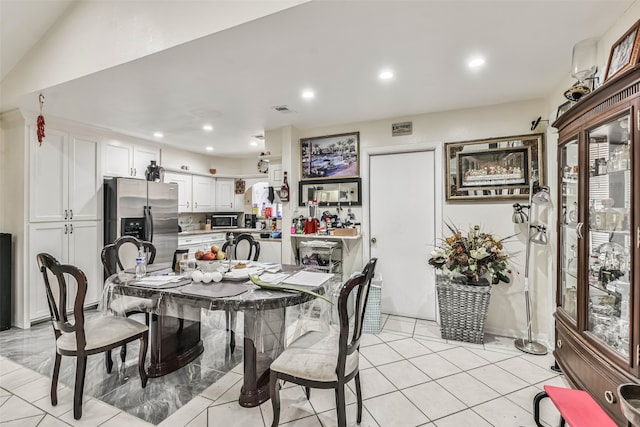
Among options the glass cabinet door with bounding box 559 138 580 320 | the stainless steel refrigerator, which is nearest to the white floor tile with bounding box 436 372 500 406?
the glass cabinet door with bounding box 559 138 580 320

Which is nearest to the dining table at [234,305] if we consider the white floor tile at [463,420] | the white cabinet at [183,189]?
the white floor tile at [463,420]

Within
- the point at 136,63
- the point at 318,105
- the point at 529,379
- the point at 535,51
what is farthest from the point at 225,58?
the point at 529,379

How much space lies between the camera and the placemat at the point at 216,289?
1.84 meters

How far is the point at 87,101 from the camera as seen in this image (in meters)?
3.06

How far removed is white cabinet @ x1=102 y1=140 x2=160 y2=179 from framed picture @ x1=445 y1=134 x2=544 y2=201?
4417mm

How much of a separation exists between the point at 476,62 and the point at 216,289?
2.54 m

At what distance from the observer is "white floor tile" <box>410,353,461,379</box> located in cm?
239

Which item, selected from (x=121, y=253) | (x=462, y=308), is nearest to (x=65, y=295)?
(x=121, y=253)

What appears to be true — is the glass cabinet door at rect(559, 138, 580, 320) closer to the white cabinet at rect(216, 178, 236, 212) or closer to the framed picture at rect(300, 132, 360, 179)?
the framed picture at rect(300, 132, 360, 179)

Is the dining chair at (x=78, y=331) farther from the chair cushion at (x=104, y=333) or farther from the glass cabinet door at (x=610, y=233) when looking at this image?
the glass cabinet door at (x=610, y=233)

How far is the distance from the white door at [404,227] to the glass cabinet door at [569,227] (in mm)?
1297

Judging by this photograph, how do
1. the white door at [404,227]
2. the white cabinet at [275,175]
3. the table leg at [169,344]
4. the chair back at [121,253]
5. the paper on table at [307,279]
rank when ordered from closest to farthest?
the paper on table at [307,279]
the table leg at [169,344]
the chair back at [121,253]
the white door at [404,227]
the white cabinet at [275,175]

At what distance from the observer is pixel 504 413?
190 cm

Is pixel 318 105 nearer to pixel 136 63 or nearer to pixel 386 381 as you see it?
pixel 136 63
